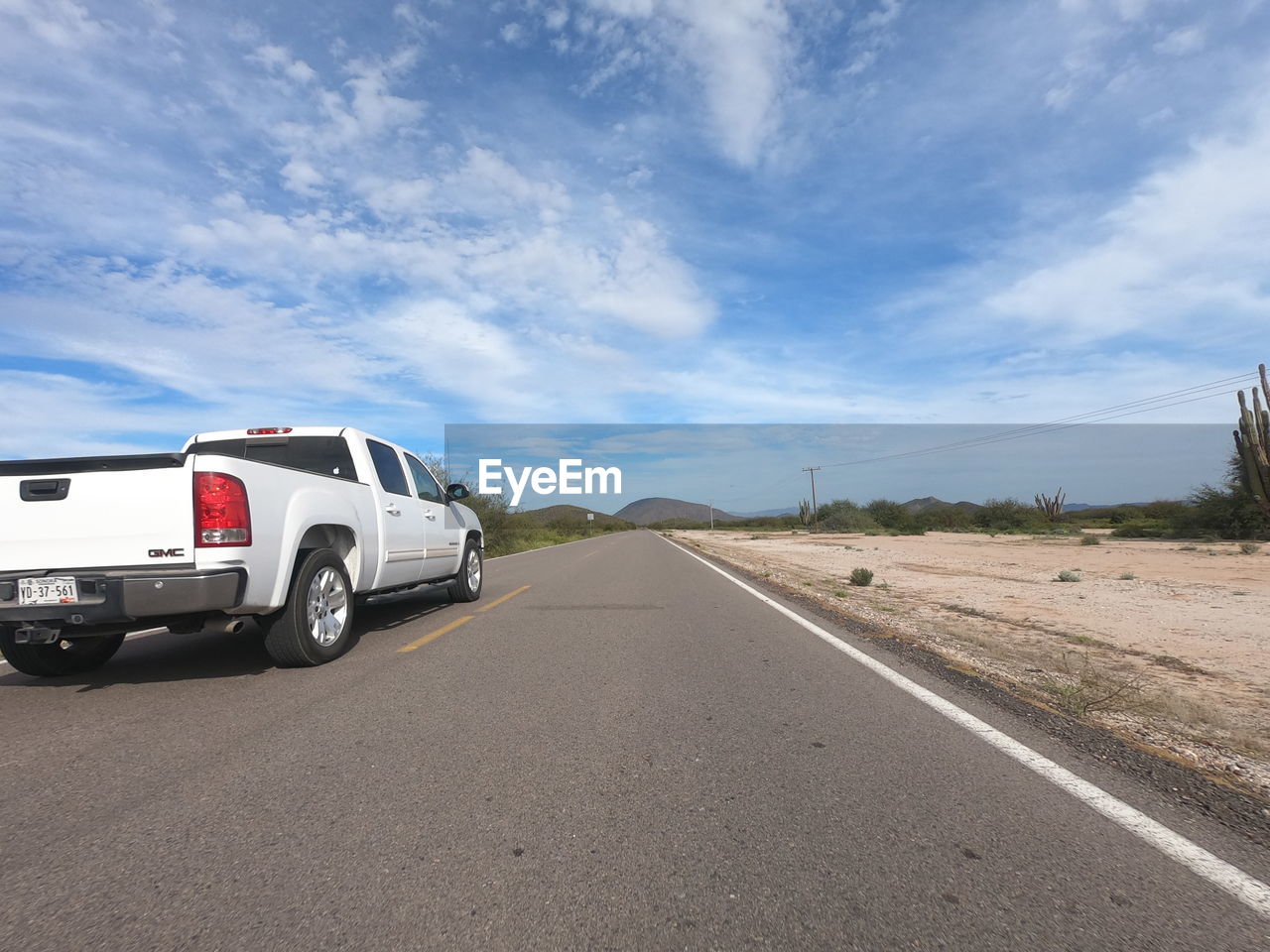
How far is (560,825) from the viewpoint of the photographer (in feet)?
9.25

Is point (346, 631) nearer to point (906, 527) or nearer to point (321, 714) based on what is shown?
point (321, 714)

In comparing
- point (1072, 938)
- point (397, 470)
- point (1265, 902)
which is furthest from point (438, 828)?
point (397, 470)

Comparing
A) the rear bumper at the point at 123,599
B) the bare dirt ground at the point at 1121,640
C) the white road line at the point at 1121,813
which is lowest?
the bare dirt ground at the point at 1121,640

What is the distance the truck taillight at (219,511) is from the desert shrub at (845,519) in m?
70.9

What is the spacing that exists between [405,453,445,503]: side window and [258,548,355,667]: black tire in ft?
7.11

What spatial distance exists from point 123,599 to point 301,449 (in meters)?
2.84

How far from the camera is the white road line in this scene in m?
2.35

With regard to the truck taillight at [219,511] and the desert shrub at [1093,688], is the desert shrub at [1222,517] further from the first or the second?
the truck taillight at [219,511]

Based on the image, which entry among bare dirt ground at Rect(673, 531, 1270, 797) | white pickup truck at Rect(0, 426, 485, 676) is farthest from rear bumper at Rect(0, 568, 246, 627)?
bare dirt ground at Rect(673, 531, 1270, 797)

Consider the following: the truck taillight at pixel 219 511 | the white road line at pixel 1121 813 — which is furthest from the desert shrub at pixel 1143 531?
the truck taillight at pixel 219 511

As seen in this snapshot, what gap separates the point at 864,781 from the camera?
3.28 m

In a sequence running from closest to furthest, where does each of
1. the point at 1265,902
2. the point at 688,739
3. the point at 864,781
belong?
the point at 1265,902 < the point at 864,781 < the point at 688,739

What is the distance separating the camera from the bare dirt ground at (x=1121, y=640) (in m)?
4.18

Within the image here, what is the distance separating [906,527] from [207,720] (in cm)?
7006
